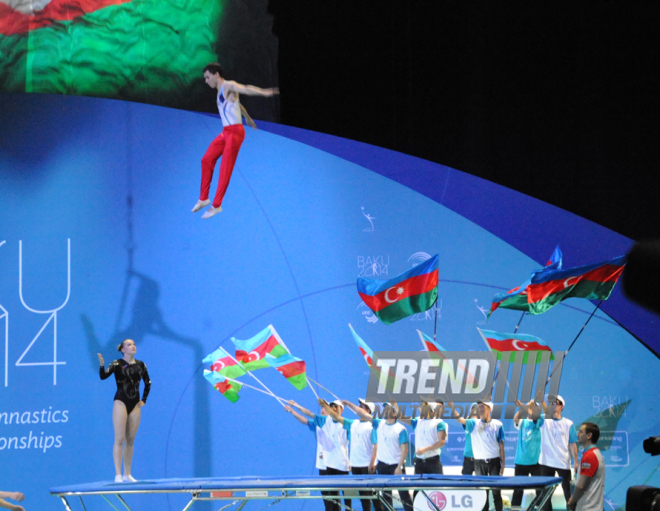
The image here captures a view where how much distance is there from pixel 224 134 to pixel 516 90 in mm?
3831

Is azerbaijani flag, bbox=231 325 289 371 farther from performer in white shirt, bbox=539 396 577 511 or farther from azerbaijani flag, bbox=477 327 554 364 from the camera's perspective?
performer in white shirt, bbox=539 396 577 511

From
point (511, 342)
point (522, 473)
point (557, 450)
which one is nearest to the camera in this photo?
point (557, 450)

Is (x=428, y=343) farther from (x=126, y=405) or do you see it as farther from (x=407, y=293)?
(x=126, y=405)

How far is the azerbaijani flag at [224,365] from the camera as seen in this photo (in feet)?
26.4

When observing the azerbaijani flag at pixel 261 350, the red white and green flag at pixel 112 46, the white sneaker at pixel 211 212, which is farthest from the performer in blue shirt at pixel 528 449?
the red white and green flag at pixel 112 46

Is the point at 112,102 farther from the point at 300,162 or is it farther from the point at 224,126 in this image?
the point at 300,162

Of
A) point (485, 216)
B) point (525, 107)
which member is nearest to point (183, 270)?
point (485, 216)

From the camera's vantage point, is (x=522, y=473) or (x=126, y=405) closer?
(x=126, y=405)

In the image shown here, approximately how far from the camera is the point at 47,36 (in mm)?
9180

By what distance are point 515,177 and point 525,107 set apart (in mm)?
931

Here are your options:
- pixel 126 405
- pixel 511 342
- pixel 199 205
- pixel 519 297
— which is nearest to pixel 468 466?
pixel 511 342

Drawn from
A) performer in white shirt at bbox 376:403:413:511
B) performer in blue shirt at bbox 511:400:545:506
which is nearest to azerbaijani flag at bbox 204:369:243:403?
performer in white shirt at bbox 376:403:413:511

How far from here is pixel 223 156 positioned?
933cm

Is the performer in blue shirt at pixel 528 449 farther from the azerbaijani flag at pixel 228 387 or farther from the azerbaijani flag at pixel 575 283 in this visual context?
the azerbaijani flag at pixel 228 387
